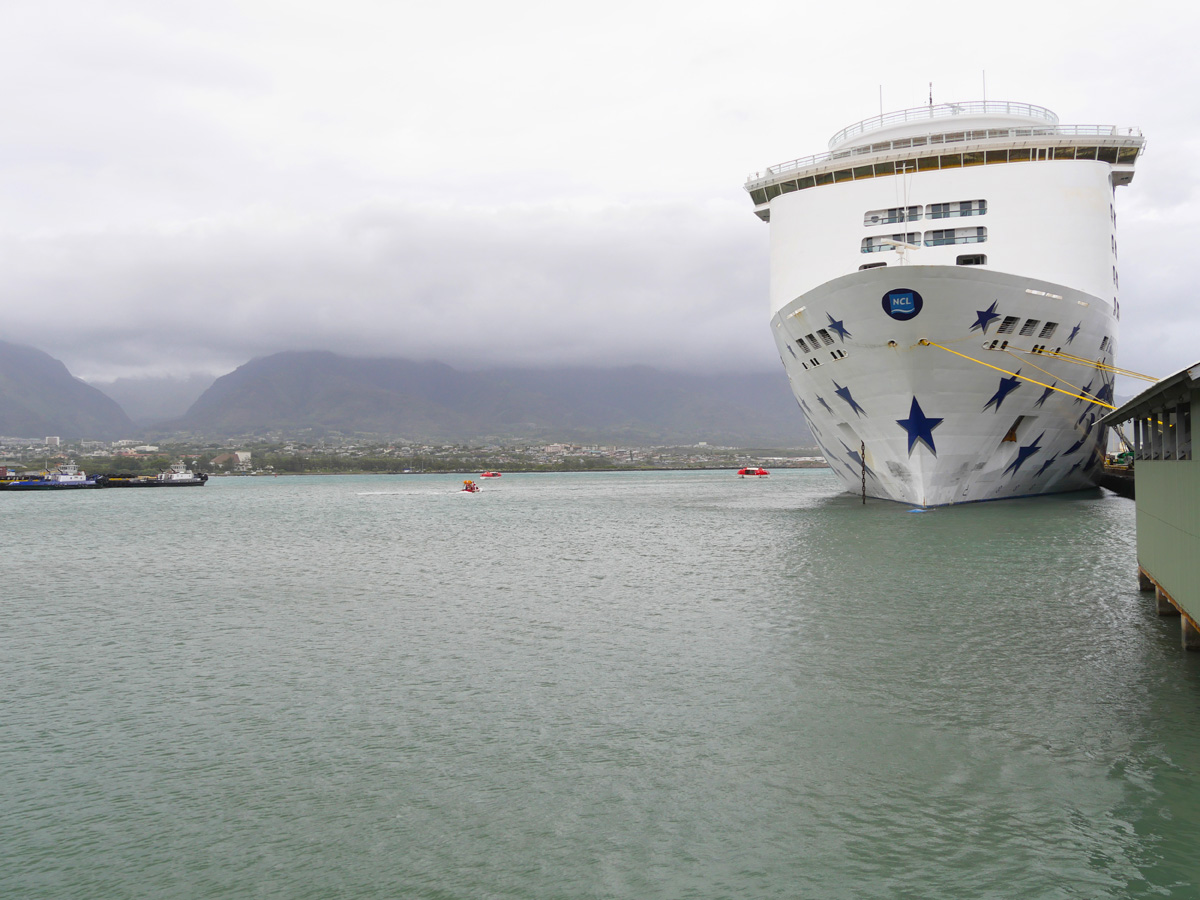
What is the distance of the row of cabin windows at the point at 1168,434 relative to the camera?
11.5m

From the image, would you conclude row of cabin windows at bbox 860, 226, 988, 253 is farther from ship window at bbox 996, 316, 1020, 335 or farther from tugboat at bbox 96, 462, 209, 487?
tugboat at bbox 96, 462, 209, 487

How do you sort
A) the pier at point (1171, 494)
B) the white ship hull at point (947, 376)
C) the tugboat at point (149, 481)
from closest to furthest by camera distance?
the pier at point (1171, 494), the white ship hull at point (947, 376), the tugboat at point (149, 481)

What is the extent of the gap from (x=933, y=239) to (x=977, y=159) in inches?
144

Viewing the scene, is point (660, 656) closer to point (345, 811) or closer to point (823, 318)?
point (345, 811)

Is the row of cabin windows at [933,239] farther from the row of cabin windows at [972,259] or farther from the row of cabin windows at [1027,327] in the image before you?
the row of cabin windows at [1027,327]

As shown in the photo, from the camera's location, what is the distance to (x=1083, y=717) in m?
10.1

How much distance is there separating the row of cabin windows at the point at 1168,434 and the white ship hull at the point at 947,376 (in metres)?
13.1

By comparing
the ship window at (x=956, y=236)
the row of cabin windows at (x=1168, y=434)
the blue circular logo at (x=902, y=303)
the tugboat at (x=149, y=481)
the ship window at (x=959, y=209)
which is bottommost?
the tugboat at (x=149, y=481)

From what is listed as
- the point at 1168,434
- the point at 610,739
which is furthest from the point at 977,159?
the point at 610,739

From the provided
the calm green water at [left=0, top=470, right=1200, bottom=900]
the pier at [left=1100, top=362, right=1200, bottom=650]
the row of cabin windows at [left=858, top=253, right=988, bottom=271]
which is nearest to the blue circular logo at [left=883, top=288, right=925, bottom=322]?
the row of cabin windows at [left=858, top=253, right=988, bottom=271]

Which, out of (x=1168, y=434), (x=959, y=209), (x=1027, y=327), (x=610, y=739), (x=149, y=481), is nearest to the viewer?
(x=610, y=739)

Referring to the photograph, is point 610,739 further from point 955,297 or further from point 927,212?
point 927,212

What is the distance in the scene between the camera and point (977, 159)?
108ft

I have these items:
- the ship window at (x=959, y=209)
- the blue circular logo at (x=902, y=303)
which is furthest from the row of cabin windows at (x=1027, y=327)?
the ship window at (x=959, y=209)
